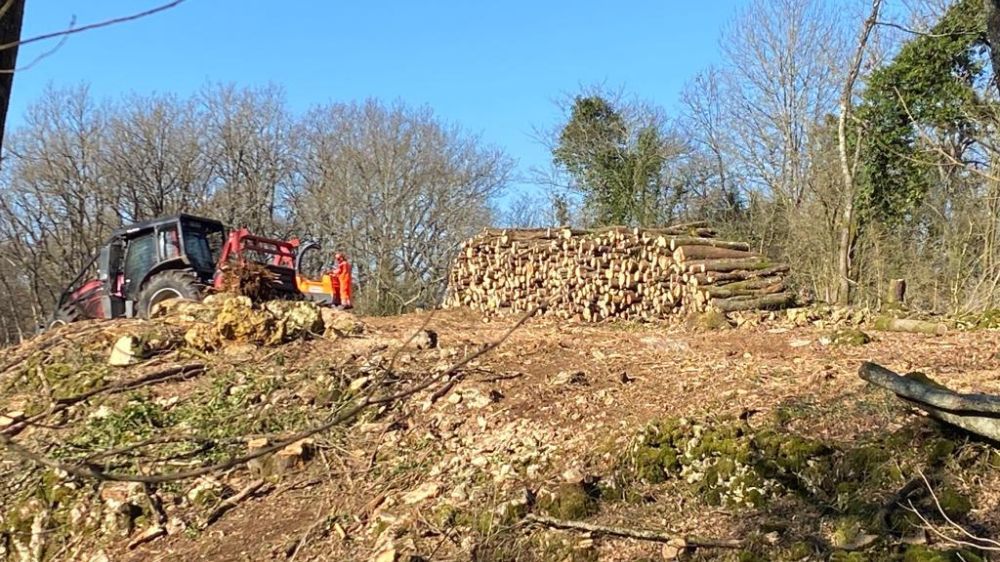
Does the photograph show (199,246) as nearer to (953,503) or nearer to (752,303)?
(752,303)

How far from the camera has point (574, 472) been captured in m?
4.01

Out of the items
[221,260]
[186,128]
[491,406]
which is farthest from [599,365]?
[186,128]

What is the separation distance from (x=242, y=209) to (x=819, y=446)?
Result: 23.3 m

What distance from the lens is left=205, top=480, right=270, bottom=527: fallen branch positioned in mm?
4355

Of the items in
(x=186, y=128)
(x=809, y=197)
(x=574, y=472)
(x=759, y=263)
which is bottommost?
(x=574, y=472)

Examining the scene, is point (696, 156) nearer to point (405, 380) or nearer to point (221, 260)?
point (221, 260)

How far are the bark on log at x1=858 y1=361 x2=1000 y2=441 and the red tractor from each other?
7827mm

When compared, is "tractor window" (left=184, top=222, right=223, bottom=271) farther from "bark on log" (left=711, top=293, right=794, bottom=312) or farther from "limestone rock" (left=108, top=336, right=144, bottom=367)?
"bark on log" (left=711, top=293, right=794, bottom=312)

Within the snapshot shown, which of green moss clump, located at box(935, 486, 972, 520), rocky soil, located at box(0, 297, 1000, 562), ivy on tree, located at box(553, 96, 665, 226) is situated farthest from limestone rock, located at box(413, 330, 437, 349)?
ivy on tree, located at box(553, 96, 665, 226)

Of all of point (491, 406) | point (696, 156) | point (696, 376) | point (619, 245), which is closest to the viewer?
point (491, 406)

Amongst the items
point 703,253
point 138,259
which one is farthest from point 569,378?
point 138,259

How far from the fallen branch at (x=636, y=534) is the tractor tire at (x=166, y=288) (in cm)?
750

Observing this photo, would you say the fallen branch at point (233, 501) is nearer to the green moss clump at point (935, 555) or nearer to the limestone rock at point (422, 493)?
the limestone rock at point (422, 493)

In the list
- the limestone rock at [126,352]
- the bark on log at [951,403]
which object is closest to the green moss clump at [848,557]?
the bark on log at [951,403]
